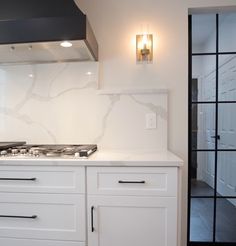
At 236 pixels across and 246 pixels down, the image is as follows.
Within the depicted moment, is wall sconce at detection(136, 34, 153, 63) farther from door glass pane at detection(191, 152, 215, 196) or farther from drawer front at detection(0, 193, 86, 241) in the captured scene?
drawer front at detection(0, 193, 86, 241)

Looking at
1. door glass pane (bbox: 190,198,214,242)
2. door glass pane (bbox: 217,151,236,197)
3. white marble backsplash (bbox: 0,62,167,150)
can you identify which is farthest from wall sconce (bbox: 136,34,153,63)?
door glass pane (bbox: 190,198,214,242)

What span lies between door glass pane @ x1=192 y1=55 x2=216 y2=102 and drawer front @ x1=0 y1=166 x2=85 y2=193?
Result: 1.21m

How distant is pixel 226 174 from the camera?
1.88m

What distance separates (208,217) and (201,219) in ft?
0.21

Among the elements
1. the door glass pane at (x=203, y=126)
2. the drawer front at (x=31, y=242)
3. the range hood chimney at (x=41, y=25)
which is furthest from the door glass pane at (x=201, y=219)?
the range hood chimney at (x=41, y=25)

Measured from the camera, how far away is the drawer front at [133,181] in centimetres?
129

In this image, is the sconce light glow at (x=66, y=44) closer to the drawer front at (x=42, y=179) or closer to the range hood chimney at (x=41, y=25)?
the range hood chimney at (x=41, y=25)

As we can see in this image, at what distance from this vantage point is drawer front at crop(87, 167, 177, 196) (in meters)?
1.29

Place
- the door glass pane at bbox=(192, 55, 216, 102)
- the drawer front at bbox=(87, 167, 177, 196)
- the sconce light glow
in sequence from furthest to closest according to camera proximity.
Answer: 1. the door glass pane at bbox=(192, 55, 216, 102)
2. the sconce light glow
3. the drawer front at bbox=(87, 167, 177, 196)

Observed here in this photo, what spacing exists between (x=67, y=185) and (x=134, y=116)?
2.63 ft

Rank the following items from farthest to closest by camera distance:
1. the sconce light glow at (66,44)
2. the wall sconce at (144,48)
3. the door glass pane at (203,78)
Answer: the door glass pane at (203,78)
the wall sconce at (144,48)
the sconce light glow at (66,44)

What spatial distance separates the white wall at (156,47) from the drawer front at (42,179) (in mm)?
840

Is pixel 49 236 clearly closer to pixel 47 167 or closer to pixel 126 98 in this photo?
pixel 47 167

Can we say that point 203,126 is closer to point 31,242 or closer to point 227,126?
point 227,126
